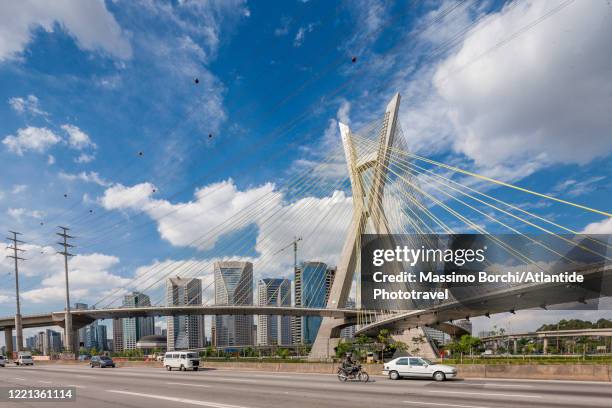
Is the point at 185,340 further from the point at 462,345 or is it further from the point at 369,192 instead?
the point at 369,192

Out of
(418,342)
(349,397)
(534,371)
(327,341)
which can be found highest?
(349,397)

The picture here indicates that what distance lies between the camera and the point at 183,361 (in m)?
39.8

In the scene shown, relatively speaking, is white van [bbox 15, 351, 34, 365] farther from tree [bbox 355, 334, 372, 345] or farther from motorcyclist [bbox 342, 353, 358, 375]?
motorcyclist [bbox 342, 353, 358, 375]

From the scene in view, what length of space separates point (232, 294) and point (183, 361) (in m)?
58.5

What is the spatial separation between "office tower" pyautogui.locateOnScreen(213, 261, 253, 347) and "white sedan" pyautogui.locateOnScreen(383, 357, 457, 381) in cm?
6222

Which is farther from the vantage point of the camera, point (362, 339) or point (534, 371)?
point (362, 339)

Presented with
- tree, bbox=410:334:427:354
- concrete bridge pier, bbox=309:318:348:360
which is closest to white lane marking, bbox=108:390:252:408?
concrete bridge pier, bbox=309:318:348:360

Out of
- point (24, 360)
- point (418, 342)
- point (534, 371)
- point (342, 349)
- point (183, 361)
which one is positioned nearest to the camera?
point (534, 371)

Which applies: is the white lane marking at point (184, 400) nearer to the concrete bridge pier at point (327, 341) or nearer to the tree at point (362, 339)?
the concrete bridge pier at point (327, 341)

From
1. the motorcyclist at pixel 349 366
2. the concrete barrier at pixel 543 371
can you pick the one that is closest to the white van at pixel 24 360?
the motorcyclist at pixel 349 366

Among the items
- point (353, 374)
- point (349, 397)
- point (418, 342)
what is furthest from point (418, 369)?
point (418, 342)

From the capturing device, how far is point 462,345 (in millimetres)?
85188

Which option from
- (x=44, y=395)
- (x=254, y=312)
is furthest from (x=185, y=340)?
(x=44, y=395)

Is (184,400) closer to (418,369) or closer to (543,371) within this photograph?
(418,369)
